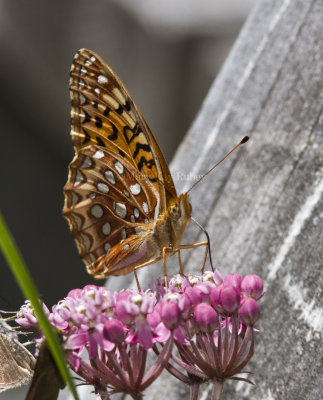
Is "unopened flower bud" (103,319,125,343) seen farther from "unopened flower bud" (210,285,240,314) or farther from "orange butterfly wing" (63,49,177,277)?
"orange butterfly wing" (63,49,177,277)

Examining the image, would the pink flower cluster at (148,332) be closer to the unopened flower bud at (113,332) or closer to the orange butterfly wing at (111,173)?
the unopened flower bud at (113,332)

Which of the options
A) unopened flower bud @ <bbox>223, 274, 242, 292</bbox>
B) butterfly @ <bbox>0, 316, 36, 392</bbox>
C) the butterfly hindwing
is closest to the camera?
unopened flower bud @ <bbox>223, 274, 242, 292</bbox>

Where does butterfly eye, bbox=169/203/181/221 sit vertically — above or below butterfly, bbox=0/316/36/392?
above

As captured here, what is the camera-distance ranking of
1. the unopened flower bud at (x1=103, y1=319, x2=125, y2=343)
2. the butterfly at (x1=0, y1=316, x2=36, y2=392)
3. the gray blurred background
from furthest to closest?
1. the gray blurred background
2. the butterfly at (x1=0, y1=316, x2=36, y2=392)
3. the unopened flower bud at (x1=103, y1=319, x2=125, y2=343)

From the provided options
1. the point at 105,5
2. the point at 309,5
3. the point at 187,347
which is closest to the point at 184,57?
the point at 105,5

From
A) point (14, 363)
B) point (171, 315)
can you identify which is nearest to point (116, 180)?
point (14, 363)

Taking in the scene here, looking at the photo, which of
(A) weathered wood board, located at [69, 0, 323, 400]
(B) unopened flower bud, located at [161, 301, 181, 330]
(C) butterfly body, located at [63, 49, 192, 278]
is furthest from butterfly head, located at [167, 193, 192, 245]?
(B) unopened flower bud, located at [161, 301, 181, 330]
